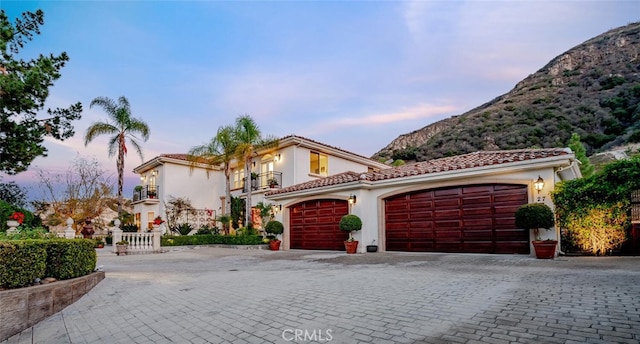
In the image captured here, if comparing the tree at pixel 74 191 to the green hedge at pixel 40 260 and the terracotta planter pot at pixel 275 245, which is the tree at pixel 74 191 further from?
the green hedge at pixel 40 260

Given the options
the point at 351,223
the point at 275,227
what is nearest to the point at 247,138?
the point at 275,227

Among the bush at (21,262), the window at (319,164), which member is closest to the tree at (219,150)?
the window at (319,164)

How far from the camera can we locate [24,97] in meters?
10.7

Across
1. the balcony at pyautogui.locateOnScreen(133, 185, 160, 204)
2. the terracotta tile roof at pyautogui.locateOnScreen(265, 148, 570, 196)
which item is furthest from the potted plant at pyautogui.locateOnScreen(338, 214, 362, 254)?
the balcony at pyautogui.locateOnScreen(133, 185, 160, 204)

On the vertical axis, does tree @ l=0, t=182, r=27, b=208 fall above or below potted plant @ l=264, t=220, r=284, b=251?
above

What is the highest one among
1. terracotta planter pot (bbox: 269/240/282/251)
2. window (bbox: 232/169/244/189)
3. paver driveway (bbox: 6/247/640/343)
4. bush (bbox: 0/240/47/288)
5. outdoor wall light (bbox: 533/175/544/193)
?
window (bbox: 232/169/244/189)

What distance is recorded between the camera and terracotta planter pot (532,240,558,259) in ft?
29.7

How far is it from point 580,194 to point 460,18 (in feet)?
34.6

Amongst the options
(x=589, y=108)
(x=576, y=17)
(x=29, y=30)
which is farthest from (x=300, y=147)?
(x=589, y=108)

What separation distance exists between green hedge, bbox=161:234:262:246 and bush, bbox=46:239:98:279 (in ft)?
38.6

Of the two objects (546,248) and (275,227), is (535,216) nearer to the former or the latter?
(546,248)

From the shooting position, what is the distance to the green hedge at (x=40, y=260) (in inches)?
183

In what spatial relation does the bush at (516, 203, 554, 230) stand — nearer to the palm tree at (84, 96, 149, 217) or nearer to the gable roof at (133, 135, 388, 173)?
the gable roof at (133, 135, 388, 173)

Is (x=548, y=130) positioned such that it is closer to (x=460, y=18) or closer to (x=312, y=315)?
(x=460, y=18)
